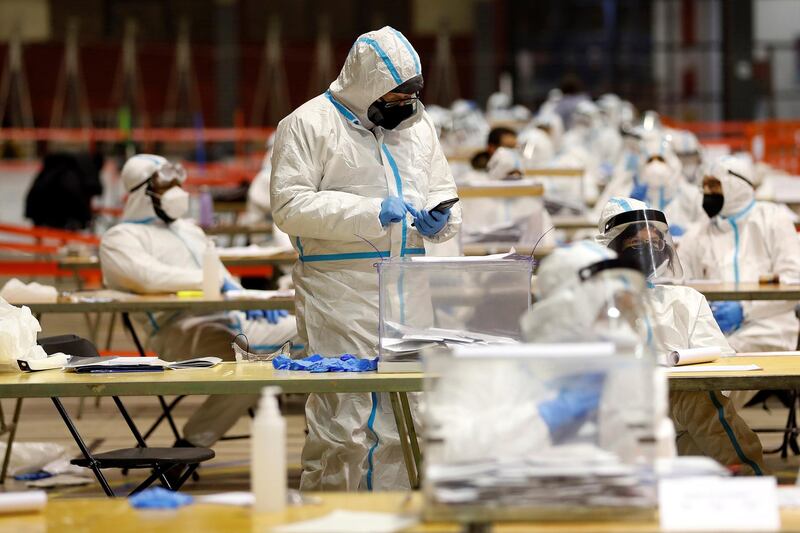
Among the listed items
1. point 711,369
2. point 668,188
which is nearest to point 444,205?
point 711,369

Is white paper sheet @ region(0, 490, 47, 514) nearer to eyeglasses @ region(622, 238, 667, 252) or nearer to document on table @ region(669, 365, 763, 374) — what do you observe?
document on table @ region(669, 365, 763, 374)

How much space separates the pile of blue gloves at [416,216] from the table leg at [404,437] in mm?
679

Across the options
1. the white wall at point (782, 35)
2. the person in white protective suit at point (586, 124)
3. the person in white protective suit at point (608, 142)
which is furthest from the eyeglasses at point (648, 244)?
the white wall at point (782, 35)

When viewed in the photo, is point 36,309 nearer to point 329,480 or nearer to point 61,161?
point 329,480

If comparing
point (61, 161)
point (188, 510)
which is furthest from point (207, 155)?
point (188, 510)

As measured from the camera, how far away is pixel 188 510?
9.04 ft

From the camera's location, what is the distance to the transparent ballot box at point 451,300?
12.8 ft

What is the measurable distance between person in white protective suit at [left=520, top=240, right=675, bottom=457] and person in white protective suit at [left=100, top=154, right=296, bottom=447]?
3.23 meters

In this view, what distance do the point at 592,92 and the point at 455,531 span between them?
70.1 ft

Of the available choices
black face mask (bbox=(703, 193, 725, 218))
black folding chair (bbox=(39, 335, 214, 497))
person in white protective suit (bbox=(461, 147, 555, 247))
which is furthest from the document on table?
person in white protective suit (bbox=(461, 147, 555, 247))

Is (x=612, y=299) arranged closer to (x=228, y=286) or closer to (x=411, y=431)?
(x=411, y=431)

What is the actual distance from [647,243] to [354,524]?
2262 millimetres

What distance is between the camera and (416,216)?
455 centimetres

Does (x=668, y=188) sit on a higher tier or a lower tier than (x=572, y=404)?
higher
